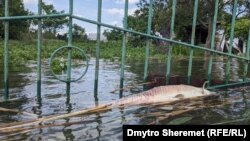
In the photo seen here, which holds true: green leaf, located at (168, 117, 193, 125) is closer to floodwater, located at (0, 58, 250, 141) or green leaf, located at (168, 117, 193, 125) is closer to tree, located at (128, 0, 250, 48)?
floodwater, located at (0, 58, 250, 141)

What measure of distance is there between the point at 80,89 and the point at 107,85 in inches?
29.8

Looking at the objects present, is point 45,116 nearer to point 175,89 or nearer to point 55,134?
point 55,134

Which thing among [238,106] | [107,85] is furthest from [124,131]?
[107,85]

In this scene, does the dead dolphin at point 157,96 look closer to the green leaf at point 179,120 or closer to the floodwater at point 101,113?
the floodwater at point 101,113

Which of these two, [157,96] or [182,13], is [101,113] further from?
[182,13]

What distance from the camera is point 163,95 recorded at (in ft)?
17.1

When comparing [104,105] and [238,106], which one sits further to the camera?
[238,106]

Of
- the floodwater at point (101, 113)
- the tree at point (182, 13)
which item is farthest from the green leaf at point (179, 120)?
the tree at point (182, 13)

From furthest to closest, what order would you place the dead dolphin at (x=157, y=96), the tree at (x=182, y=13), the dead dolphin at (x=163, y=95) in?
the tree at (x=182, y=13) → the dead dolphin at (x=163, y=95) → the dead dolphin at (x=157, y=96)

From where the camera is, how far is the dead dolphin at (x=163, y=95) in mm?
5000

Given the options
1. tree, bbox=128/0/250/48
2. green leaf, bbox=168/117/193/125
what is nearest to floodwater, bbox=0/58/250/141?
green leaf, bbox=168/117/193/125

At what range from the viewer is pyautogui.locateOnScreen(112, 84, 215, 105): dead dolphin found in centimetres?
500

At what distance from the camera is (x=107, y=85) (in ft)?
22.4

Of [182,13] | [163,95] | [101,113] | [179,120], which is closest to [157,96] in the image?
[163,95]
